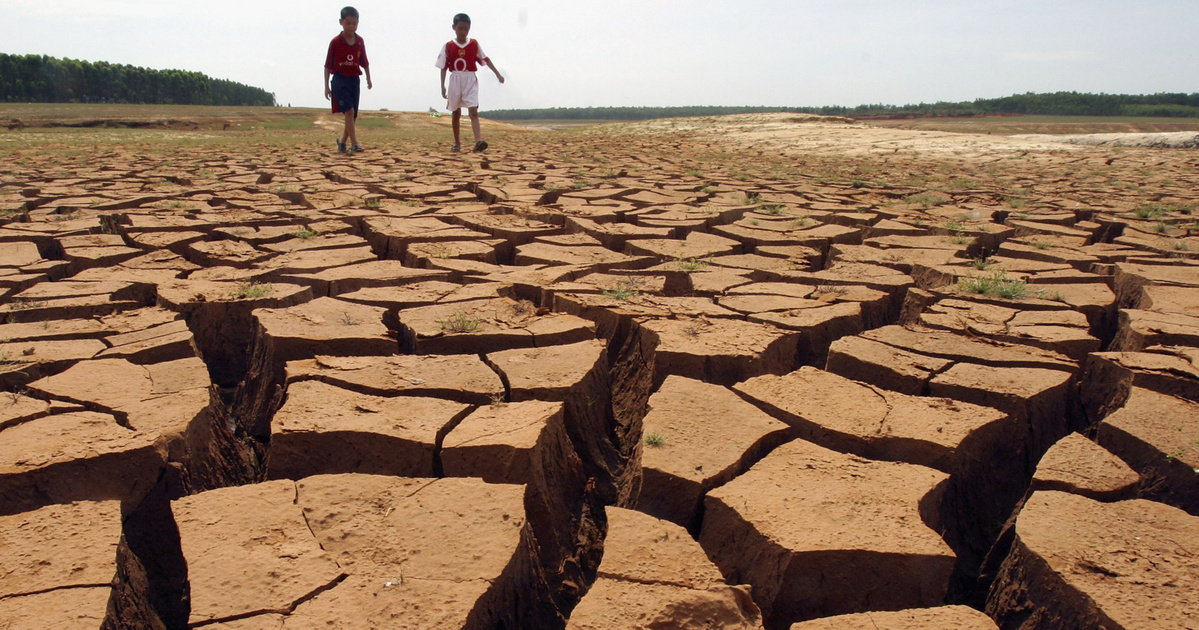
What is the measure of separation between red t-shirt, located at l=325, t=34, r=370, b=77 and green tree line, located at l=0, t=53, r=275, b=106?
38.4 metres

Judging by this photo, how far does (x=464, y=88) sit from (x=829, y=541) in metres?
7.57

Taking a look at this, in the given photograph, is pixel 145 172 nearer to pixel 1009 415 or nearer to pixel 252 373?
Result: pixel 252 373

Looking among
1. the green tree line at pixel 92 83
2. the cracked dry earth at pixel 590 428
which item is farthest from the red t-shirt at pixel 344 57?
the green tree line at pixel 92 83

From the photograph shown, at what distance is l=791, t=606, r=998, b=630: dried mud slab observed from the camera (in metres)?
1.22

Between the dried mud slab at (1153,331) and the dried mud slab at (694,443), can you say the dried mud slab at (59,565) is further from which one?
the dried mud slab at (1153,331)

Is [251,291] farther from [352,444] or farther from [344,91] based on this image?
[344,91]

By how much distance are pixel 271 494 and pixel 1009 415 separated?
1757 mm

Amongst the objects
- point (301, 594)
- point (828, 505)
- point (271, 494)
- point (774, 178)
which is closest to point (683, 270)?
point (828, 505)

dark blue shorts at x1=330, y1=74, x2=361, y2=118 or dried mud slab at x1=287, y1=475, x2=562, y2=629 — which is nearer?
dried mud slab at x1=287, y1=475, x2=562, y2=629

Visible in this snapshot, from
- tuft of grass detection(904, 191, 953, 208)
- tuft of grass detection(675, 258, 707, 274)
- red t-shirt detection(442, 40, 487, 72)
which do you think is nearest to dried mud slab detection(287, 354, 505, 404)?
tuft of grass detection(675, 258, 707, 274)

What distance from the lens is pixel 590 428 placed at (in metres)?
2.08

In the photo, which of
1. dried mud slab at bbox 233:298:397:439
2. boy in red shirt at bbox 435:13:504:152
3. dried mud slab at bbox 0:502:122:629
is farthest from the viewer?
boy in red shirt at bbox 435:13:504:152

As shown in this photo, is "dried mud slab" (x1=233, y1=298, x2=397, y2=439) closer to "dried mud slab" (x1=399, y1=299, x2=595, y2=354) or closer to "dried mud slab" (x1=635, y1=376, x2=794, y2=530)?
"dried mud slab" (x1=399, y1=299, x2=595, y2=354)

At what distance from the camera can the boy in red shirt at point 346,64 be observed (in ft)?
24.8
